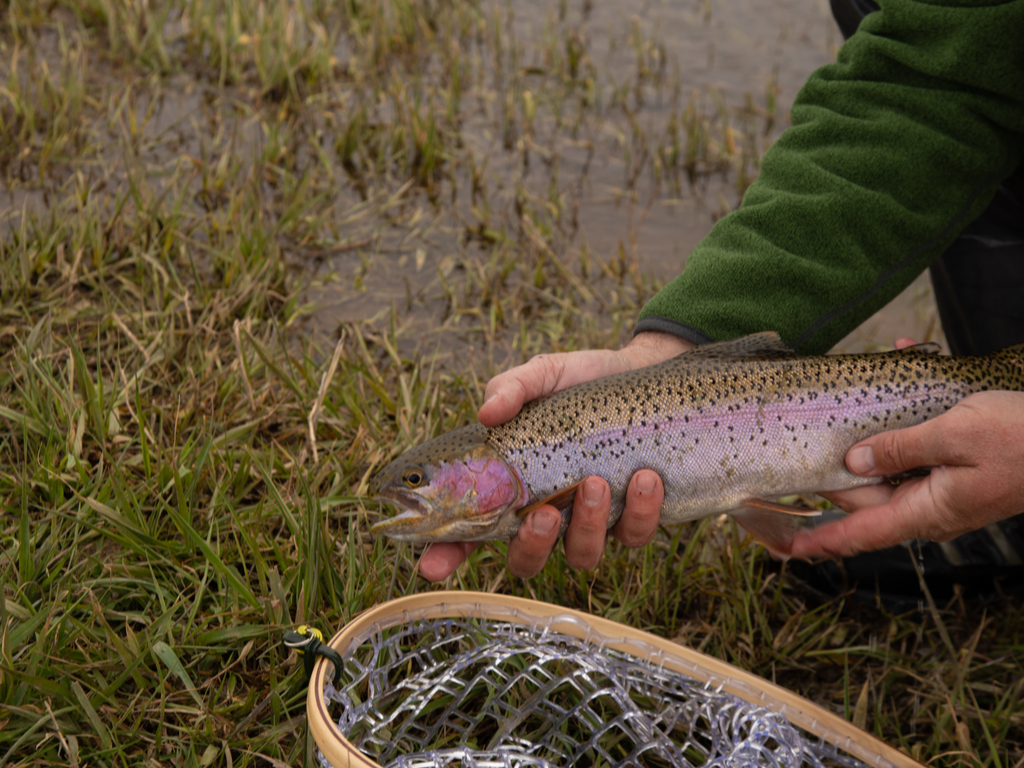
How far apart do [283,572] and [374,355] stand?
5.88 feet

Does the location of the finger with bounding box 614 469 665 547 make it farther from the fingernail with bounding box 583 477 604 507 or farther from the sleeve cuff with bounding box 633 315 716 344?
the sleeve cuff with bounding box 633 315 716 344

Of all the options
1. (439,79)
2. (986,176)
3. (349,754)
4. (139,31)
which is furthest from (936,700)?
(139,31)

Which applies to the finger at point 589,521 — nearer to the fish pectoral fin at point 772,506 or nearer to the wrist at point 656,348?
the fish pectoral fin at point 772,506

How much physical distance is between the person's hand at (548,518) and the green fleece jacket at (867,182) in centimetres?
59

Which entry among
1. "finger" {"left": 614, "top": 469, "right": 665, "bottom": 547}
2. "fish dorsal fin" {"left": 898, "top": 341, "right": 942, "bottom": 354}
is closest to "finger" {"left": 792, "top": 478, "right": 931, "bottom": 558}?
"fish dorsal fin" {"left": 898, "top": 341, "right": 942, "bottom": 354}


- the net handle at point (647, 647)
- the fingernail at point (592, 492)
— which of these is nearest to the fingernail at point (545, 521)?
the fingernail at point (592, 492)

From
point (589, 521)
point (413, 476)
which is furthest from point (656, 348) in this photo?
point (413, 476)

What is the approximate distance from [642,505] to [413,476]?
0.71m

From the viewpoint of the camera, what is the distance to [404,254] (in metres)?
5.35

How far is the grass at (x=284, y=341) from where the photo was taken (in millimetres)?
2617

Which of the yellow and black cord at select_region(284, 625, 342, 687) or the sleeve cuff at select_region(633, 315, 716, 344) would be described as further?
the sleeve cuff at select_region(633, 315, 716, 344)

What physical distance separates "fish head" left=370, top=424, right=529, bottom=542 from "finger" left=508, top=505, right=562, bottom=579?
70mm

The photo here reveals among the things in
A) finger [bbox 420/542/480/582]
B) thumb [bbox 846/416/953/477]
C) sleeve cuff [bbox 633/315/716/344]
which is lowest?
finger [bbox 420/542/480/582]

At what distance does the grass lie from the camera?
2.62m
